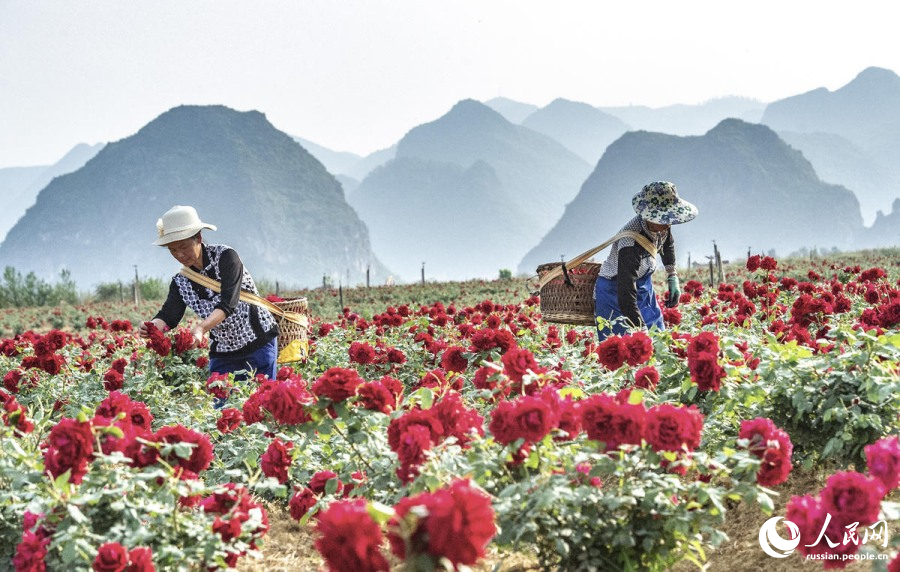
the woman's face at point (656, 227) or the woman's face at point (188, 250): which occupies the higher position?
the woman's face at point (656, 227)

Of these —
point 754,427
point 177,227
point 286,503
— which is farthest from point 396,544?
point 177,227

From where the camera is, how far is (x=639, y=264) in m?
4.64

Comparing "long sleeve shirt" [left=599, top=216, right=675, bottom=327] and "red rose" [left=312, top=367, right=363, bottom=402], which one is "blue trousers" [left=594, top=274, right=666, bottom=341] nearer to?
"long sleeve shirt" [left=599, top=216, right=675, bottom=327]

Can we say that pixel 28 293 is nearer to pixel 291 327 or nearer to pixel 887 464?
pixel 291 327

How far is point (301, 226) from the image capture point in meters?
150

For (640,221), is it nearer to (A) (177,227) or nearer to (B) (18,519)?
(A) (177,227)

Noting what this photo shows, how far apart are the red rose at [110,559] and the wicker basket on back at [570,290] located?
348 centimetres

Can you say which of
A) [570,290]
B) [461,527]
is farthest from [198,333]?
[461,527]

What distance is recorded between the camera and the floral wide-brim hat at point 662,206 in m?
4.52

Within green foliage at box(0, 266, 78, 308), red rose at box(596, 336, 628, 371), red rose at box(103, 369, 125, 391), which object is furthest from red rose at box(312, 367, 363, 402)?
green foliage at box(0, 266, 78, 308)

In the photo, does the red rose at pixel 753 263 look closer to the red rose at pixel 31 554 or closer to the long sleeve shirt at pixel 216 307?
the long sleeve shirt at pixel 216 307

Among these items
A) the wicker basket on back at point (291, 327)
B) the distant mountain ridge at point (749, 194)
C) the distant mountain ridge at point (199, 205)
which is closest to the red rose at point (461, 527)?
the wicker basket on back at point (291, 327)

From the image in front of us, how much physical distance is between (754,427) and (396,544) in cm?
127

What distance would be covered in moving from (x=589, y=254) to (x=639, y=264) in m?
0.35
